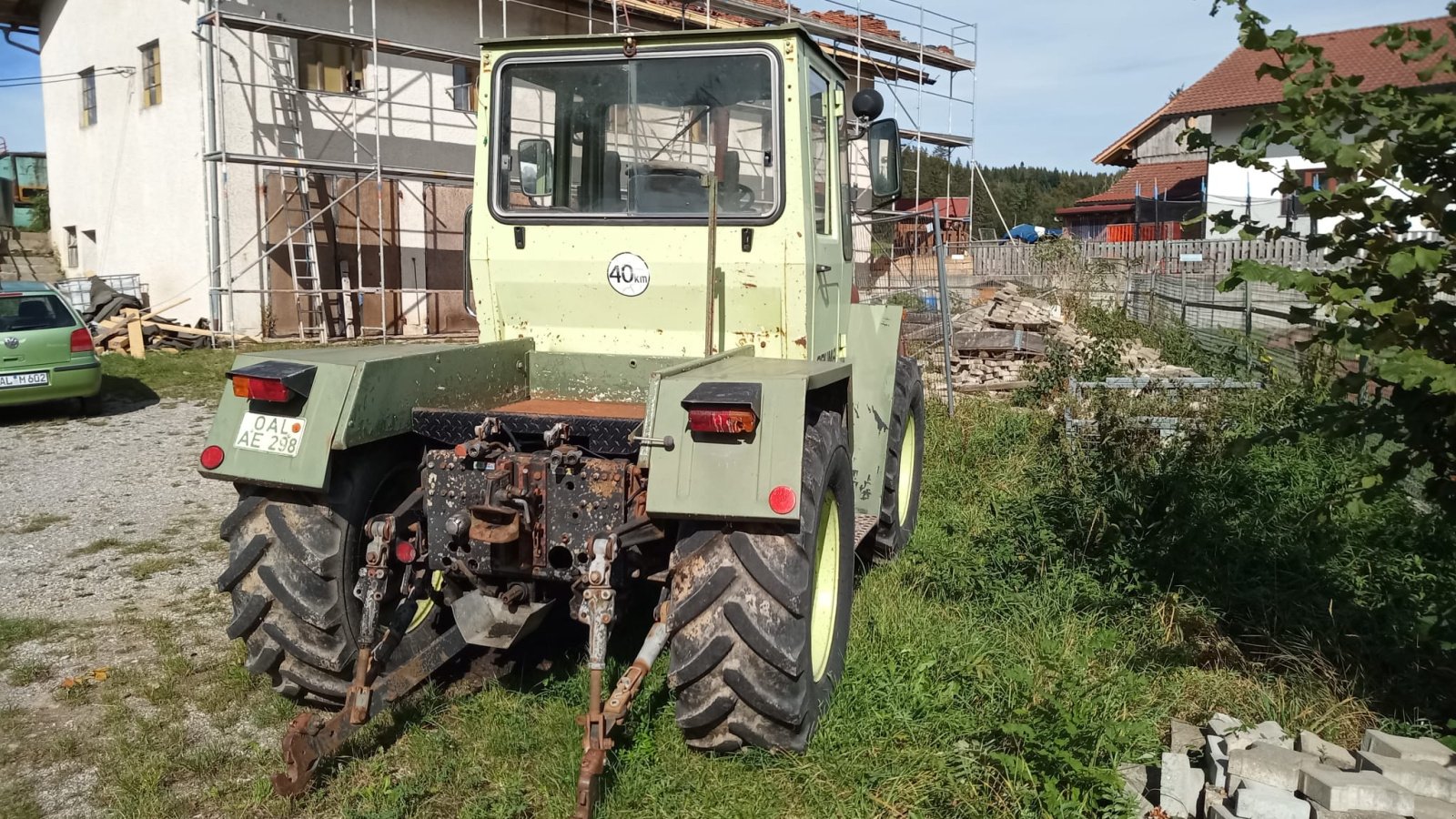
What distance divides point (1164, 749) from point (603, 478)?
6.84ft

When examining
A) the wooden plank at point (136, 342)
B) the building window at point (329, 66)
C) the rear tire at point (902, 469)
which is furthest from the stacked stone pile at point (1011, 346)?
the wooden plank at point (136, 342)

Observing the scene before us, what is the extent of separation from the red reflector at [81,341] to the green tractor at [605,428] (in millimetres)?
8066

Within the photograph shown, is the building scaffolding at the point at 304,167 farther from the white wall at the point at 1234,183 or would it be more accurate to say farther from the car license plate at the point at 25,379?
the white wall at the point at 1234,183

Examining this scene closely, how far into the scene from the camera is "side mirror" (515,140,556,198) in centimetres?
469

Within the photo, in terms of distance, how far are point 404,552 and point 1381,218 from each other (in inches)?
130

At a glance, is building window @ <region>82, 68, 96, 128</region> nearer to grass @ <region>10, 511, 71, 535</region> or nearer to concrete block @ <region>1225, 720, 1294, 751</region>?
grass @ <region>10, 511, 71, 535</region>

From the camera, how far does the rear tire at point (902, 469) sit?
5.80 meters

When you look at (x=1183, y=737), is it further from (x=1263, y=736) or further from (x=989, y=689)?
(x=989, y=689)

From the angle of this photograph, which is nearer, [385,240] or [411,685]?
[411,685]

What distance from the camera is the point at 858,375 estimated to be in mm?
5496

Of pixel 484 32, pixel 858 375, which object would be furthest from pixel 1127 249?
pixel 858 375

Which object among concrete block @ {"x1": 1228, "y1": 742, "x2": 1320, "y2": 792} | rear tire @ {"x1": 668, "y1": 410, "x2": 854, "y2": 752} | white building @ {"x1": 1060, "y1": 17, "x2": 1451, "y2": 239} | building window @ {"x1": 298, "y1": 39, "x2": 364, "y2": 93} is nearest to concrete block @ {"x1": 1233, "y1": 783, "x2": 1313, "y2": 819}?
concrete block @ {"x1": 1228, "y1": 742, "x2": 1320, "y2": 792}

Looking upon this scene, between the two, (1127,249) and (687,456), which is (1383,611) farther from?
(1127,249)

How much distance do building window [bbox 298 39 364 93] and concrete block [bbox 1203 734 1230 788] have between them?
16.2 meters
